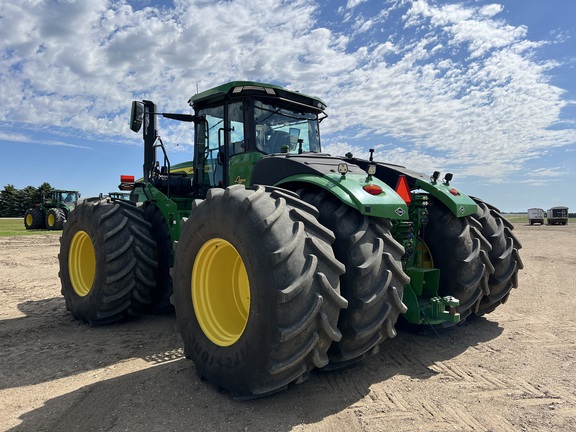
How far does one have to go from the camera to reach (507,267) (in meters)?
4.49

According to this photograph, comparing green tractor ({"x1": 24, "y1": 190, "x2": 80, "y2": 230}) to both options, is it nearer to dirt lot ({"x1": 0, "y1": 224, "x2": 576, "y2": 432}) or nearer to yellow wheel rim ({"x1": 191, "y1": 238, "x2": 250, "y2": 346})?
dirt lot ({"x1": 0, "y1": 224, "x2": 576, "y2": 432})

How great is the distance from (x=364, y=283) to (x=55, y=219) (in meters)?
25.7

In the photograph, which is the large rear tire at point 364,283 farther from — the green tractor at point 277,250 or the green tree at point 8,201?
the green tree at point 8,201

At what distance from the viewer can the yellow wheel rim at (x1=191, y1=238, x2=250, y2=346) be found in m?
3.32

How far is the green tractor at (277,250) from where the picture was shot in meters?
2.67

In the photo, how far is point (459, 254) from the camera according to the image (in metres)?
4.02

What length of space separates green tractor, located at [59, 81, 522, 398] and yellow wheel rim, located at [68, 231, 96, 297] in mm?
19

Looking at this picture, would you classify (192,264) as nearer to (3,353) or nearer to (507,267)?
(3,353)

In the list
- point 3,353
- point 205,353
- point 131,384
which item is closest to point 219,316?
point 205,353

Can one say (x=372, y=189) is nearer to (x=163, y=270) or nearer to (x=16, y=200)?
(x=163, y=270)

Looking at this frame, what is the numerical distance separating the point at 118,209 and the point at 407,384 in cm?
379

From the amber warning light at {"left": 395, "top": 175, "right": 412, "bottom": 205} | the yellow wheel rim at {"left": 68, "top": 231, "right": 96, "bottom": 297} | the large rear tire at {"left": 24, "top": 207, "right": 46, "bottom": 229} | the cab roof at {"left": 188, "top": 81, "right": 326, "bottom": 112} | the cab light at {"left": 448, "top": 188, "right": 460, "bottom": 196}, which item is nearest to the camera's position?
the amber warning light at {"left": 395, "top": 175, "right": 412, "bottom": 205}

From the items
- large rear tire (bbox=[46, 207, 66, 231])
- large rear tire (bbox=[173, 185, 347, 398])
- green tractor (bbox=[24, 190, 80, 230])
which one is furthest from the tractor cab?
green tractor (bbox=[24, 190, 80, 230])

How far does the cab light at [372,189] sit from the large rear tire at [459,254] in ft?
4.10
